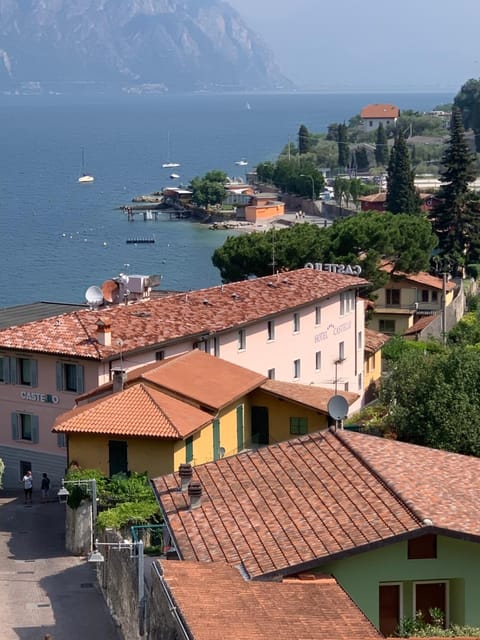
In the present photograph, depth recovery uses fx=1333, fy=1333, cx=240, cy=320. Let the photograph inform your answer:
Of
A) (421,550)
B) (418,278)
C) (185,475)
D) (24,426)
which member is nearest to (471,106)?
(418,278)

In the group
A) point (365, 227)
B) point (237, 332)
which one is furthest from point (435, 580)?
point (365, 227)

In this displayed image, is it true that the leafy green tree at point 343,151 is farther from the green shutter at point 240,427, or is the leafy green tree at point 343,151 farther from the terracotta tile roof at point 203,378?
the green shutter at point 240,427

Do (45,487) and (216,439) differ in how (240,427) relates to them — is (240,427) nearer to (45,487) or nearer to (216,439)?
(216,439)

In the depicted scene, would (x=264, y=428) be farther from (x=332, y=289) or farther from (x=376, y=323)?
→ (x=376, y=323)

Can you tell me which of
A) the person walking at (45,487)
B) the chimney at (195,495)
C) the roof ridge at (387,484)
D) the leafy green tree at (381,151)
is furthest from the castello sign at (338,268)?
the leafy green tree at (381,151)

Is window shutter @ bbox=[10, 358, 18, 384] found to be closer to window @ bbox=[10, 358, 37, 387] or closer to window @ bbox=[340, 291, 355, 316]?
window @ bbox=[10, 358, 37, 387]
